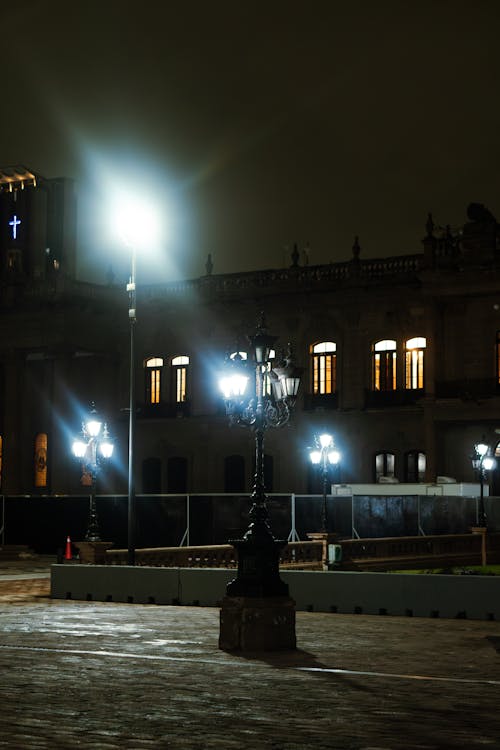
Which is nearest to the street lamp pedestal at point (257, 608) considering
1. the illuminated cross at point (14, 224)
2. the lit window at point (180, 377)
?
the lit window at point (180, 377)

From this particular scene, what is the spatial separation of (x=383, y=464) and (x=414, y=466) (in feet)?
4.85

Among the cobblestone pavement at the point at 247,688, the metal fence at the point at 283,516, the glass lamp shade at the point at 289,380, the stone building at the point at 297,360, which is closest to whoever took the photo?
the cobblestone pavement at the point at 247,688

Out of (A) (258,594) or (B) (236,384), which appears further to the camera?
(B) (236,384)

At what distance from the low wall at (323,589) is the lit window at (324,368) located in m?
30.4

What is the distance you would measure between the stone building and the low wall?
26.8 metres

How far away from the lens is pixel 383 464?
2127 inches

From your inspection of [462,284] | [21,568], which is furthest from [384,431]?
[21,568]

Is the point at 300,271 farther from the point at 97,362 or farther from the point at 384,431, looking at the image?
the point at 97,362

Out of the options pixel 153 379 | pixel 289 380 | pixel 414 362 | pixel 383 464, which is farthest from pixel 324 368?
pixel 289 380

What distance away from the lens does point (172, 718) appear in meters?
11.2

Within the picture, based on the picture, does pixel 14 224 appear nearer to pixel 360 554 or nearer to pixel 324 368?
pixel 324 368

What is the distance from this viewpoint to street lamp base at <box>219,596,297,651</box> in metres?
16.4

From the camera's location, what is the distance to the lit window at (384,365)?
2141 inches

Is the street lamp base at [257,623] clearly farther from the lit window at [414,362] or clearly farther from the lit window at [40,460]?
the lit window at [40,460]
